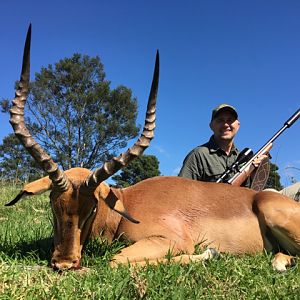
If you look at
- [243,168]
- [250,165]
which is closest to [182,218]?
[243,168]

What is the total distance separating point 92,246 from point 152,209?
2.74ft

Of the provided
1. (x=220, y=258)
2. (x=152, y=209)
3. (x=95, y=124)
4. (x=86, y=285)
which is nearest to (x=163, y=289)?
(x=86, y=285)

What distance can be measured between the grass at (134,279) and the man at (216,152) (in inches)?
120

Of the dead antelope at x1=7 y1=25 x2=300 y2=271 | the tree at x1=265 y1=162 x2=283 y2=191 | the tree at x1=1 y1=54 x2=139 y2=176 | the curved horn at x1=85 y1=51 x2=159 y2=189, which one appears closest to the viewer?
the dead antelope at x1=7 y1=25 x2=300 y2=271

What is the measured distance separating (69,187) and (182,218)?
153cm

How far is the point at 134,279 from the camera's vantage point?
338 centimetres

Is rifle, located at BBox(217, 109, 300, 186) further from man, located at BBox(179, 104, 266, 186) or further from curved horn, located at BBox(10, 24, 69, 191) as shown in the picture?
curved horn, located at BBox(10, 24, 69, 191)

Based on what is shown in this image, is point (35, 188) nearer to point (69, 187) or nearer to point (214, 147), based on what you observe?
point (69, 187)

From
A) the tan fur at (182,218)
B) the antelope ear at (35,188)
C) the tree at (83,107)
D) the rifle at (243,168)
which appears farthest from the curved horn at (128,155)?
the tree at (83,107)

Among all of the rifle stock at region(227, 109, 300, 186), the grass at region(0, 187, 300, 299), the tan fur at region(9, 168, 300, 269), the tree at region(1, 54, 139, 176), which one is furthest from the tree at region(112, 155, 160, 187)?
the grass at region(0, 187, 300, 299)

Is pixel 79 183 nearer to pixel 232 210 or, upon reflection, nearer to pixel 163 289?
pixel 163 289

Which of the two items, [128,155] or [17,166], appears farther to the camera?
[17,166]

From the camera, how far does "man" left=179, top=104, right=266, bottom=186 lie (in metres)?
7.66

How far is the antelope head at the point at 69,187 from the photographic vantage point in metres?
3.96
